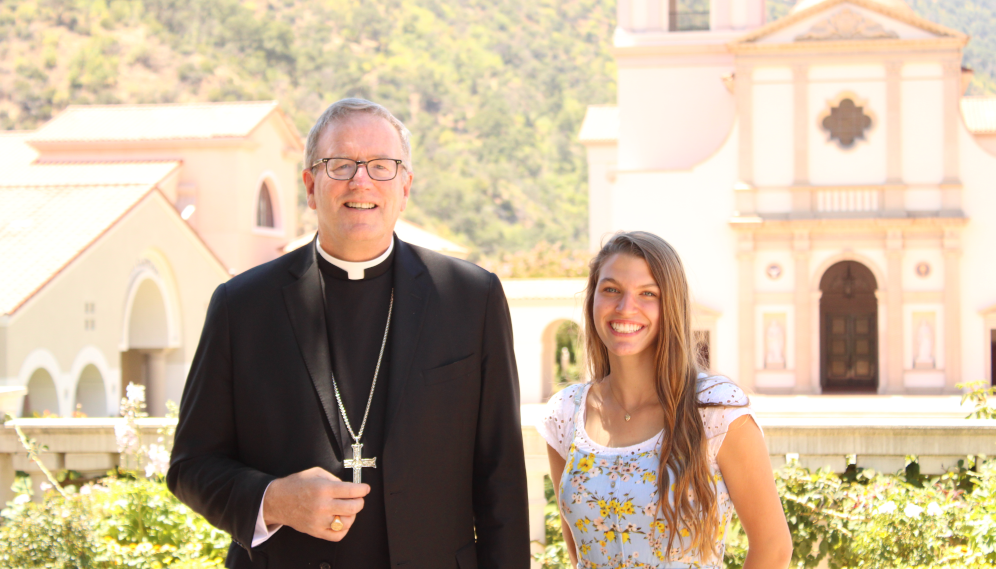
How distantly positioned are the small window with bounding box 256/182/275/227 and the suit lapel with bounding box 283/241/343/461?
25.2 metres

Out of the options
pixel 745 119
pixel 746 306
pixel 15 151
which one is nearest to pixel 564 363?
pixel 746 306

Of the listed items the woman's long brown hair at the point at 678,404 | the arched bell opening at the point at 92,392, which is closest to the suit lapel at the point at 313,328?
the woman's long brown hair at the point at 678,404

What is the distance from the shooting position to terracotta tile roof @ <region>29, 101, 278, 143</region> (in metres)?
26.0

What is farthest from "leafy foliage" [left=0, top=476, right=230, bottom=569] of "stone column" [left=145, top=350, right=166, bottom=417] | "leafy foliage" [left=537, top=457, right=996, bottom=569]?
"stone column" [left=145, top=350, right=166, bottom=417]

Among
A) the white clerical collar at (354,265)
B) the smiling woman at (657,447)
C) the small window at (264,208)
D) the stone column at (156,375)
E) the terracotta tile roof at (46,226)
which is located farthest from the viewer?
the small window at (264,208)

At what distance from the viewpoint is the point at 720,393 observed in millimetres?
2723

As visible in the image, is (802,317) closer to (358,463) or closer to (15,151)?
(358,463)

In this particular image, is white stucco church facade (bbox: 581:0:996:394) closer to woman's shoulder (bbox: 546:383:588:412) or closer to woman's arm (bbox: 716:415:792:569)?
woman's shoulder (bbox: 546:383:588:412)

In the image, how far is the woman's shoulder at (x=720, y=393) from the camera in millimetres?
2701

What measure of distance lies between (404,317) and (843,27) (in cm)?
2287

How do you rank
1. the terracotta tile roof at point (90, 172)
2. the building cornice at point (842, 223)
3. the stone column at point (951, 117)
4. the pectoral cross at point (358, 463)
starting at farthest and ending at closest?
1. the terracotta tile roof at point (90, 172)
2. the stone column at point (951, 117)
3. the building cornice at point (842, 223)
4. the pectoral cross at point (358, 463)

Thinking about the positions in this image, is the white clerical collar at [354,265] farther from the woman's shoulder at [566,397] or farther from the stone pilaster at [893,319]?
the stone pilaster at [893,319]

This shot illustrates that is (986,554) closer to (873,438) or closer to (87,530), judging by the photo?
(873,438)

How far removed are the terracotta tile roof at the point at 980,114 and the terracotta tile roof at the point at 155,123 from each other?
19948 mm
